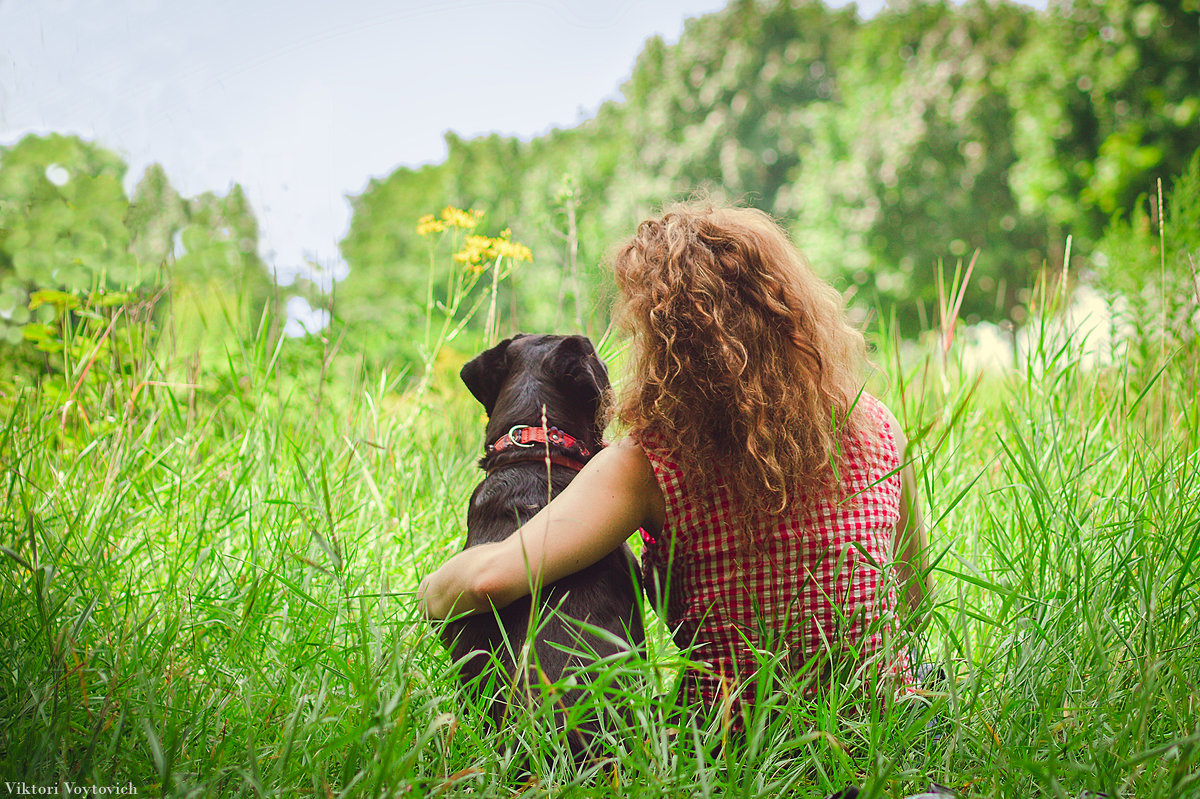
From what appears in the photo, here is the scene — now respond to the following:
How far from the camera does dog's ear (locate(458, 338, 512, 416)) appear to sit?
2518 mm

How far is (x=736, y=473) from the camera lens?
170 cm

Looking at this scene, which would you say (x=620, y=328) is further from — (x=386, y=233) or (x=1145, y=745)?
(x=386, y=233)

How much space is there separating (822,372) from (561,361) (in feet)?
2.81

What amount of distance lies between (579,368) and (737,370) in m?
0.72

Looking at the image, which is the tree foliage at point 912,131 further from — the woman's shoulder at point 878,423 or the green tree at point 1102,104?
the woman's shoulder at point 878,423

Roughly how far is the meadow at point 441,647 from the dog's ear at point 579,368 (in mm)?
651

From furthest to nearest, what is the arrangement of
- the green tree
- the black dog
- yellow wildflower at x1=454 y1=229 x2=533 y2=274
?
the green tree
yellow wildflower at x1=454 y1=229 x2=533 y2=274
the black dog

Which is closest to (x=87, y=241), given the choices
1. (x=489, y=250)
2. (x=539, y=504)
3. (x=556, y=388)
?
(x=489, y=250)

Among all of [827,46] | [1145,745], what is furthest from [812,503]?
[827,46]

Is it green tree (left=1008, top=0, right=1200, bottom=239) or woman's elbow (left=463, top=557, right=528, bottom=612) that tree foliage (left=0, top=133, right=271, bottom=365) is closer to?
woman's elbow (left=463, top=557, right=528, bottom=612)

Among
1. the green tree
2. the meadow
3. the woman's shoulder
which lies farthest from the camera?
the green tree

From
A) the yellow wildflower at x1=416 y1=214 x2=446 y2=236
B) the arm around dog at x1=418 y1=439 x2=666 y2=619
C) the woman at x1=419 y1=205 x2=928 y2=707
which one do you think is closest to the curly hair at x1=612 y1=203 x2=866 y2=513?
the woman at x1=419 y1=205 x2=928 y2=707

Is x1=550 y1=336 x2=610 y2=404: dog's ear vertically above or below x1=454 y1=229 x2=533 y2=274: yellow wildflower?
below

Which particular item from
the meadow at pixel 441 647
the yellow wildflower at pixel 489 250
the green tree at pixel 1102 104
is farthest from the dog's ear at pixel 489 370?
the green tree at pixel 1102 104
